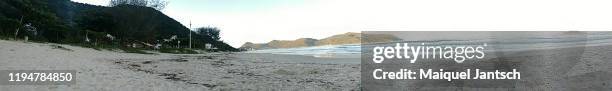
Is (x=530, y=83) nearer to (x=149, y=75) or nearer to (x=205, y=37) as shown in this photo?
(x=149, y=75)

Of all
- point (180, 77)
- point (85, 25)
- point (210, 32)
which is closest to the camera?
point (180, 77)

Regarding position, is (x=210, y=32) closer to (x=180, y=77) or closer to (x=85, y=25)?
(x=85, y=25)

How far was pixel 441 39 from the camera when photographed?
42969mm

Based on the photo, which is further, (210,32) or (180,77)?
(210,32)

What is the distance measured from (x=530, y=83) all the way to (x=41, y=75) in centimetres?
1734

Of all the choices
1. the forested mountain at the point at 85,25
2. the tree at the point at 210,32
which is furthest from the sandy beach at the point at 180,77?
the tree at the point at 210,32

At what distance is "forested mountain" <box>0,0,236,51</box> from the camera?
51.0 m

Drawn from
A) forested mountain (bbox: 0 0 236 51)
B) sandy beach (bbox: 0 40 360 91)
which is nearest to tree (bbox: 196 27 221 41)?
forested mountain (bbox: 0 0 236 51)

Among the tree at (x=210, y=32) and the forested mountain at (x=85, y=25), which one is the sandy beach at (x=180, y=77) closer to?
the forested mountain at (x=85, y=25)

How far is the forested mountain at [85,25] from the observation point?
51.0 meters

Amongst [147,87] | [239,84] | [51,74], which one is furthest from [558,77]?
[51,74]

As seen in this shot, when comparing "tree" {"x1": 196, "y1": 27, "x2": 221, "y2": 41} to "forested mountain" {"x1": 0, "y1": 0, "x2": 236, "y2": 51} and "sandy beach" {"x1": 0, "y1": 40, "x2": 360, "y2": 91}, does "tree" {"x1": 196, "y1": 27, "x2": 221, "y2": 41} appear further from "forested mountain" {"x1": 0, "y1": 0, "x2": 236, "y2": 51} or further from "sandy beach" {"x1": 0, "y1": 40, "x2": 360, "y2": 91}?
"sandy beach" {"x1": 0, "y1": 40, "x2": 360, "y2": 91}

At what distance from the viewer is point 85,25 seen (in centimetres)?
7800

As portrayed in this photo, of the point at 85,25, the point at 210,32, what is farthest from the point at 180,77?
the point at 210,32
